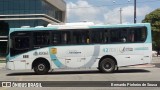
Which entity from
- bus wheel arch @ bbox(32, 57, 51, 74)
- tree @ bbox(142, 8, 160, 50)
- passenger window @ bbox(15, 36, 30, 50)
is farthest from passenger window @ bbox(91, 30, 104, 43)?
tree @ bbox(142, 8, 160, 50)

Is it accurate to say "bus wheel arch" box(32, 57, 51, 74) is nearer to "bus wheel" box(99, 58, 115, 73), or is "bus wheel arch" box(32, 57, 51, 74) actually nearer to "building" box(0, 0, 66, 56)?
"bus wheel" box(99, 58, 115, 73)

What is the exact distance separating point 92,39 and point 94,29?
613mm

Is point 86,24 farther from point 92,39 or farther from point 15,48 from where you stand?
point 15,48

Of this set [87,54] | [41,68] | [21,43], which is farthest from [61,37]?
[21,43]

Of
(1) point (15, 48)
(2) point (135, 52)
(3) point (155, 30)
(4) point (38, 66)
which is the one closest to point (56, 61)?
(4) point (38, 66)

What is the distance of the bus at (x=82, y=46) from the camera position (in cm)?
2427

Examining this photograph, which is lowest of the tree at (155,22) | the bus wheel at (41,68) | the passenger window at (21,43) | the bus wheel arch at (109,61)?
the bus wheel at (41,68)

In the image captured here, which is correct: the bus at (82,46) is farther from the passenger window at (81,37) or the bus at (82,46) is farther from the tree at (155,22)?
the tree at (155,22)

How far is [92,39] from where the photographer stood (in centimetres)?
2438

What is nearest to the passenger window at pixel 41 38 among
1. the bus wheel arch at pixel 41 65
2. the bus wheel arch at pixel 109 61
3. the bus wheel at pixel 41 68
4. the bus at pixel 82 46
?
the bus at pixel 82 46

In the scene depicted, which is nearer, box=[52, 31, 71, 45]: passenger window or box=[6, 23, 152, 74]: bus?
box=[6, 23, 152, 74]: bus

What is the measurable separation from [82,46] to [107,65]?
6.13 feet

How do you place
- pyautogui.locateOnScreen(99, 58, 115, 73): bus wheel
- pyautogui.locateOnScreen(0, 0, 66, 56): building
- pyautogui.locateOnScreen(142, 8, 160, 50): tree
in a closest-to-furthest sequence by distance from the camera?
1. pyautogui.locateOnScreen(99, 58, 115, 73): bus wheel
2. pyautogui.locateOnScreen(0, 0, 66, 56): building
3. pyautogui.locateOnScreen(142, 8, 160, 50): tree

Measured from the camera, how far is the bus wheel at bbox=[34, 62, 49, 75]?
80.1 feet
